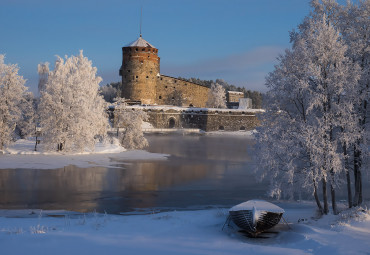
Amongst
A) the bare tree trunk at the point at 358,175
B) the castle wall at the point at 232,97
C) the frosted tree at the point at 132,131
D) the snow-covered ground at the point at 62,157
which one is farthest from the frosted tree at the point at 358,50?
the castle wall at the point at 232,97

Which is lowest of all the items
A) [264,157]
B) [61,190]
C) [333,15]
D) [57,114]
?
[61,190]

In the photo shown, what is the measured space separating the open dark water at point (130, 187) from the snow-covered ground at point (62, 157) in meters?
1.22

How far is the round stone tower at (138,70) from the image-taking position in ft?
168

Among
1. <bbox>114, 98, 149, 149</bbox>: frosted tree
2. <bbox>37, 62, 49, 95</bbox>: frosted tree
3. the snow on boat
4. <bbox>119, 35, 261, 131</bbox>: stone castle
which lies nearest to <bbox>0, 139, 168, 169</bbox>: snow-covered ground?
<bbox>114, 98, 149, 149</bbox>: frosted tree

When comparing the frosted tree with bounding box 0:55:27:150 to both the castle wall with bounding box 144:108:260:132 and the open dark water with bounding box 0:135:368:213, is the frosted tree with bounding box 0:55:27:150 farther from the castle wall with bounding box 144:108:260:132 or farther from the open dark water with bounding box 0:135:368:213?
the castle wall with bounding box 144:108:260:132

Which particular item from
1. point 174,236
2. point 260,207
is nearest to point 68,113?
point 174,236

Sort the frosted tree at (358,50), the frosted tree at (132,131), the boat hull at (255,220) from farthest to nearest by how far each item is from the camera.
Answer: the frosted tree at (132,131)
the frosted tree at (358,50)
the boat hull at (255,220)

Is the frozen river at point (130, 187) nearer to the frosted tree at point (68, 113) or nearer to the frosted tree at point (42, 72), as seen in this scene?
the frosted tree at point (68, 113)

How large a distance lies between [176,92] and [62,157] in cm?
3812

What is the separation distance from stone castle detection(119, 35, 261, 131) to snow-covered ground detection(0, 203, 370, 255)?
39.1 m

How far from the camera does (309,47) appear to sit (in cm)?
869

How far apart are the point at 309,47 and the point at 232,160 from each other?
12.7 metres

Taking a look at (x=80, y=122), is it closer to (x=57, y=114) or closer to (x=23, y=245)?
(x=57, y=114)

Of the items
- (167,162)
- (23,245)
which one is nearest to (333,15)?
(23,245)
